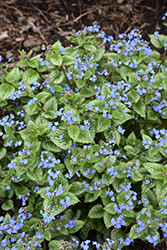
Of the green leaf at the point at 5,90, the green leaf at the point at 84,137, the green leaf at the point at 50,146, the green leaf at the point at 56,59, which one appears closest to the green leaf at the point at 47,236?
the green leaf at the point at 50,146

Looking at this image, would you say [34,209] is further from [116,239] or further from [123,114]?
[123,114]

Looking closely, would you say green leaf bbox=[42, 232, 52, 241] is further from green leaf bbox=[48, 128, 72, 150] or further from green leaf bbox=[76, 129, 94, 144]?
green leaf bbox=[76, 129, 94, 144]

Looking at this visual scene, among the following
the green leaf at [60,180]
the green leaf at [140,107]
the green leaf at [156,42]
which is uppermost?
the green leaf at [156,42]

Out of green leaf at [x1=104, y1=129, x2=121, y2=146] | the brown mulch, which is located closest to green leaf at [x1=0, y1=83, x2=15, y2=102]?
green leaf at [x1=104, y1=129, x2=121, y2=146]

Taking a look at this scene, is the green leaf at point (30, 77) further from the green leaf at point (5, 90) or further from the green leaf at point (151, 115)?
the green leaf at point (151, 115)

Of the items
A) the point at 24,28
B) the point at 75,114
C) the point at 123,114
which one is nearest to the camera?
the point at 75,114

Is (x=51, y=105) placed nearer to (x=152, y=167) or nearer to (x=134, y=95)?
(x=134, y=95)

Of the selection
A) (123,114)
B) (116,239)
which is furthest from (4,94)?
(116,239)
